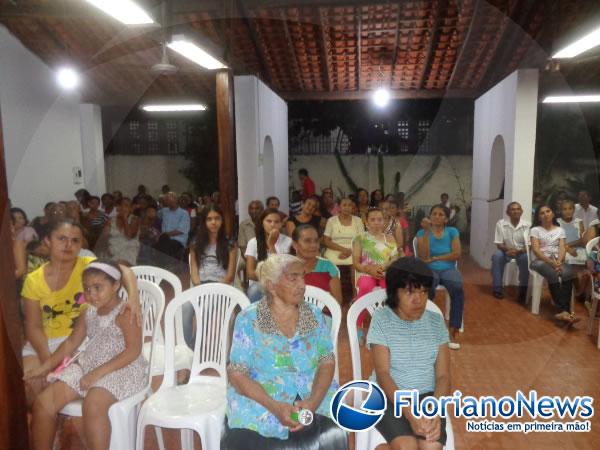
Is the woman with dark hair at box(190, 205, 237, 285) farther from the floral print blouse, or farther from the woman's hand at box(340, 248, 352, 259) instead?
the floral print blouse

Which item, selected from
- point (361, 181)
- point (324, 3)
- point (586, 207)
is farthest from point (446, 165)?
point (324, 3)

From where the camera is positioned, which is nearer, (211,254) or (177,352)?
(177,352)

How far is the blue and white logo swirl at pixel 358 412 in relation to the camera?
229 cm

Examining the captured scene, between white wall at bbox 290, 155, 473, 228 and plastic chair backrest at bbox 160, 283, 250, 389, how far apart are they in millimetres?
9269

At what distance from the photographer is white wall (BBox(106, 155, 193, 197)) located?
1267cm

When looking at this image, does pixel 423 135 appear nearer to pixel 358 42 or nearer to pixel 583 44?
pixel 358 42

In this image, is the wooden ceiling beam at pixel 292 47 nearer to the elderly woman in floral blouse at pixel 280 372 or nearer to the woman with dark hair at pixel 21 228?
the woman with dark hair at pixel 21 228

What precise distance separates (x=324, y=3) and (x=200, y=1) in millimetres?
1346

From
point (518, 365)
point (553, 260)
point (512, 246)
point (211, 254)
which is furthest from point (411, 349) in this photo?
point (512, 246)

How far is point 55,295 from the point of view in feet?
9.45

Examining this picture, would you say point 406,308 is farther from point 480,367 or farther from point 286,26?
point 286,26

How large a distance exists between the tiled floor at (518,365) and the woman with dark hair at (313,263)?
714 mm

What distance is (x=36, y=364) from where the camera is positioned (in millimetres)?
2801

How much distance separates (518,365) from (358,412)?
95.5 inches
